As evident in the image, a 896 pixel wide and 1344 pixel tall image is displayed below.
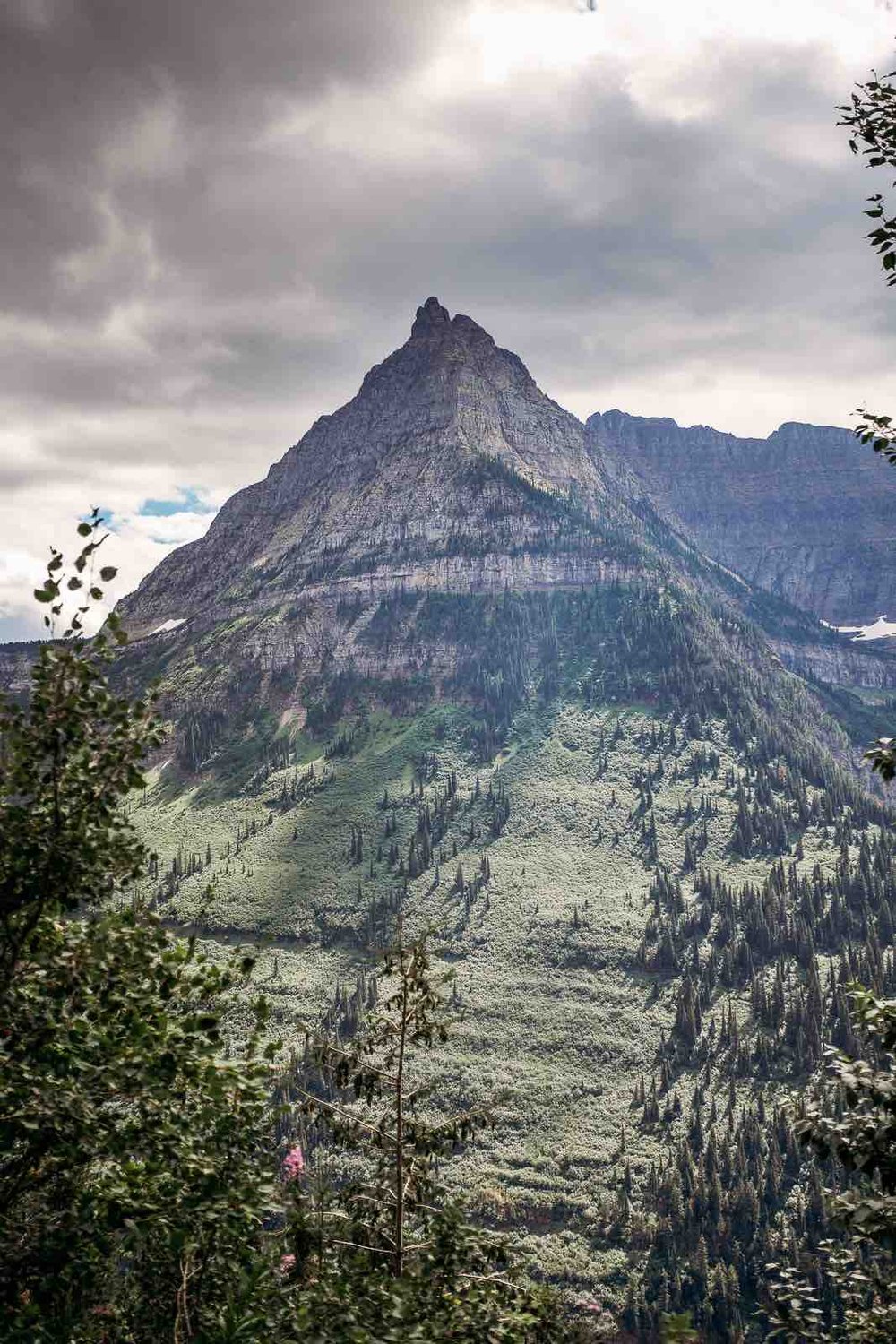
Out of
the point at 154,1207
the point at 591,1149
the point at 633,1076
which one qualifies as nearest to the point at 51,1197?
the point at 154,1207

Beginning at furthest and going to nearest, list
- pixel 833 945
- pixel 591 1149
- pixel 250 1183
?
pixel 833 945 → pixel 591 1149 → pixel 250 1183

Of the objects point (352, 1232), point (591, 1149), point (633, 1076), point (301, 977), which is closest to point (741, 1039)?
point (633, 1076)

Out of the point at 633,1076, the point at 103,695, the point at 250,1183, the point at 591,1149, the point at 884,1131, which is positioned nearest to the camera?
the point at 884,1131

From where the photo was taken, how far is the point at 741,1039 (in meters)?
162

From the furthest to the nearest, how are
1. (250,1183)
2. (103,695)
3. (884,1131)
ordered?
(103,695) → (250,1183) → (884,1131)

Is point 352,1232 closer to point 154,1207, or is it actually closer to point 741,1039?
point 154,1207

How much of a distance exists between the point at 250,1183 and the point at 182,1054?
5.28 feet

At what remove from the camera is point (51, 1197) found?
11.4m

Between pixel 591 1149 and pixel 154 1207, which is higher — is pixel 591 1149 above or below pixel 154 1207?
below

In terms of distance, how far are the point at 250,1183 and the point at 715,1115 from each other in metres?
153

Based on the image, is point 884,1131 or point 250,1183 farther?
point 250,1183

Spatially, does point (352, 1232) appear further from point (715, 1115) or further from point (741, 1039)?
point (741, 1039)

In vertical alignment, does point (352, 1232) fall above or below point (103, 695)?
below

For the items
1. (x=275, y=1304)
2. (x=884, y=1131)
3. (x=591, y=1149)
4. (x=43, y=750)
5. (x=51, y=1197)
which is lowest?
(x=591, y=1149)
